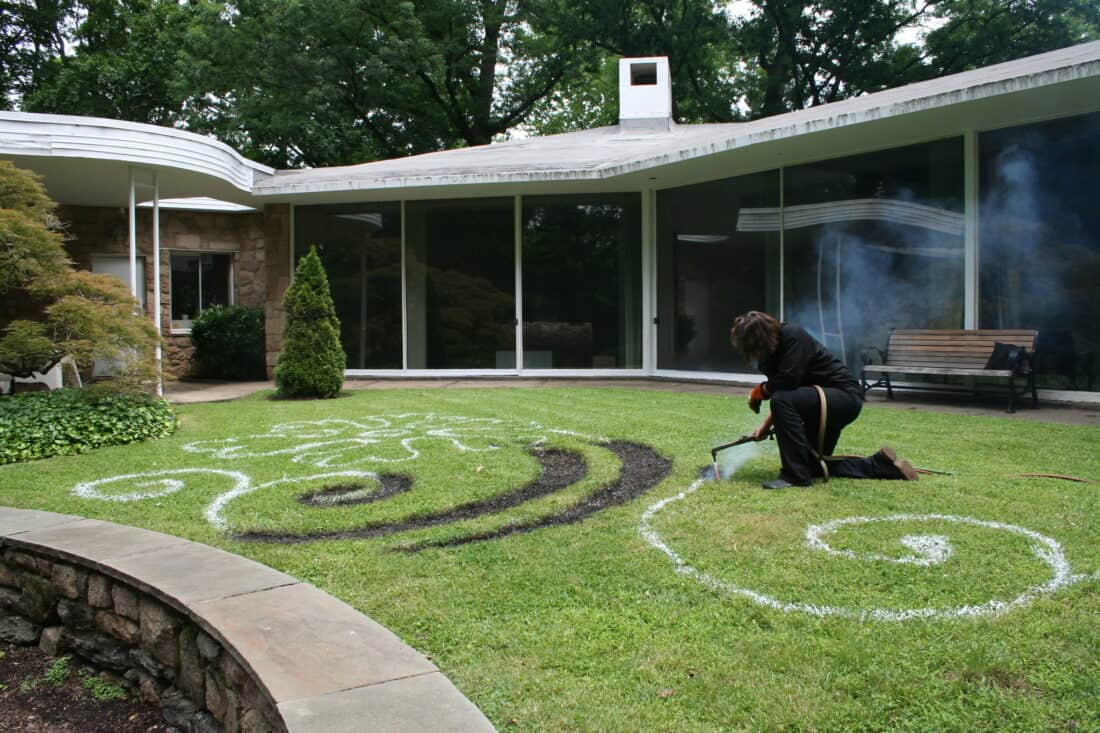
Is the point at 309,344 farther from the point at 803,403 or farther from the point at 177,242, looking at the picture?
the point at 803,403

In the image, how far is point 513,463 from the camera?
5.73 m

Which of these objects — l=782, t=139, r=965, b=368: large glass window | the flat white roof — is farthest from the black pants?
l=782, t=139, r=965, b=368: large glass window

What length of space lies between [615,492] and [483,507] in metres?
0.80

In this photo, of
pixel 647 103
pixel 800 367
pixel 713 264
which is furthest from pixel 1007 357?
pixel 647 103

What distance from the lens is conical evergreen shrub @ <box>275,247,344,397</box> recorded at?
386 inches

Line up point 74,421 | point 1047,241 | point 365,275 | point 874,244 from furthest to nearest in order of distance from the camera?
point 365,275
point 874,244
point 1047,241
point 74,421

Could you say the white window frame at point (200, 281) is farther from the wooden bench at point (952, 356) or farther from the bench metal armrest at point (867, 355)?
the wooden bench at point (952, 356)

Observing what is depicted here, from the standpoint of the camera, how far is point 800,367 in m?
4.78

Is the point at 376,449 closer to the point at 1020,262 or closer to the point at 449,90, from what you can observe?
the point at 1020,262

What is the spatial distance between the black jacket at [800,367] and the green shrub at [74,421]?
5.36 metres

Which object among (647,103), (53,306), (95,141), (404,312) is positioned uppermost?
(647,103)

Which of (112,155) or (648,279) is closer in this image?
(112,155)

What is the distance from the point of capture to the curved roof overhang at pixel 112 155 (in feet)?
29.1

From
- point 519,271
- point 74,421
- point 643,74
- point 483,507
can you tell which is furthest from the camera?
point 643,74
